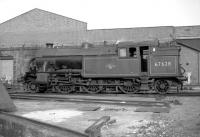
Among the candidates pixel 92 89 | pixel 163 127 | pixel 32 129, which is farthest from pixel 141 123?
pixel 92 89

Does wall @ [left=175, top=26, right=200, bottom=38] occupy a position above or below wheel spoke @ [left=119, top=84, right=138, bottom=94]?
above

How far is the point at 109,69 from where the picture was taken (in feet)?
54.4

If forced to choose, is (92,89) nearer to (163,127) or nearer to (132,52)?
(132,52)

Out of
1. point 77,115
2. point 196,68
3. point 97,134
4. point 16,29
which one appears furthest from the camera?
point 16,29

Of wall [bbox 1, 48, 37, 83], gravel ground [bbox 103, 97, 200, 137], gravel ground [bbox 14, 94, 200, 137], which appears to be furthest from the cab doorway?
wall [bbox 1, 48, 37, 83]

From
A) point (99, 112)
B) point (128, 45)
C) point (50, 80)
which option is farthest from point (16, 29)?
point (99, 112)

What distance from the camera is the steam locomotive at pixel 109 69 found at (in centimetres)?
1575

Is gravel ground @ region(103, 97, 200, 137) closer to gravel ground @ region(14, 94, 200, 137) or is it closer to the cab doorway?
gravel ground @ region(14, 94, 200, 137)

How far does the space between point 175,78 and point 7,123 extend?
1033cm

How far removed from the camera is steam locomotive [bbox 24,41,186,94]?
15750mm

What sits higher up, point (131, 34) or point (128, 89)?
point (131, 34)

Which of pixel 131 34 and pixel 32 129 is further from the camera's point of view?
pixel 131 34

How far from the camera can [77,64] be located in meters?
17.5

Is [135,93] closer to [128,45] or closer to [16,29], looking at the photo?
[128,45]
